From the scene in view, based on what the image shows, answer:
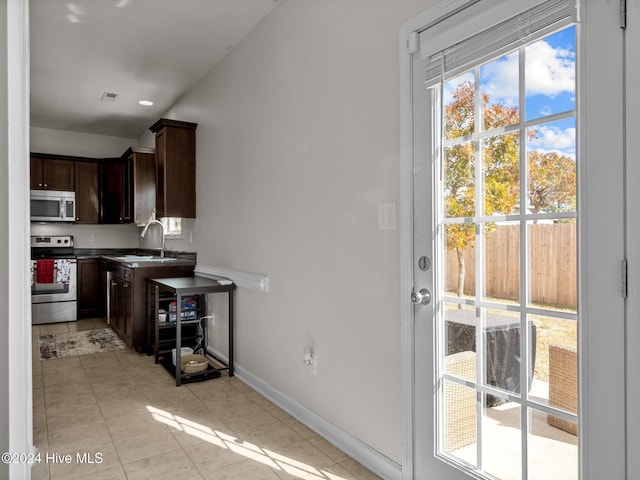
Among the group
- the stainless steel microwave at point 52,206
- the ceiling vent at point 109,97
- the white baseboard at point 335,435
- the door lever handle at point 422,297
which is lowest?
the white baseboard at point 335,435

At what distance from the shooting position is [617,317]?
125 centimetres

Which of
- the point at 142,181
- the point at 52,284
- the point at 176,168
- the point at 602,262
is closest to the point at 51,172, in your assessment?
the point at 52,284

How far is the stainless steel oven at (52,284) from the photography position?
18.6 feet

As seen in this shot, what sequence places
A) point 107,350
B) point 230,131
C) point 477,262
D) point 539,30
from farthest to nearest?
Answer: 1. point 107,350
2. point 230,131
3. point 477,262
4. point 539,30

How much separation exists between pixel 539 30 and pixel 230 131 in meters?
2.68

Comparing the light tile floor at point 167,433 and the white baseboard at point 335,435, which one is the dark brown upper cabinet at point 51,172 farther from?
the white baseboard at point 335,435

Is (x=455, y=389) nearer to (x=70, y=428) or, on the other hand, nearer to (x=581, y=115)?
(x=581, y=115)

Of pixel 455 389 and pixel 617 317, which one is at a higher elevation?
pixel 617 317

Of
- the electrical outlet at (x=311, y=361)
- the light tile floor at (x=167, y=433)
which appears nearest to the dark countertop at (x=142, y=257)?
the light tile floor at (x=167, y=433)

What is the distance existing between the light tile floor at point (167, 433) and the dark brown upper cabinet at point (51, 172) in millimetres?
3367

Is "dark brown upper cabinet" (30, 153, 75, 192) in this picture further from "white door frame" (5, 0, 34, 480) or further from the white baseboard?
"white door frame" (5, 0, 34, 480)

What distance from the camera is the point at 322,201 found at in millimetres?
2482

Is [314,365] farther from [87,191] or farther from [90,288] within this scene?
[87,191]

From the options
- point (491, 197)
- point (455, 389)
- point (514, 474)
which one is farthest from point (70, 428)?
point (491, 197)
